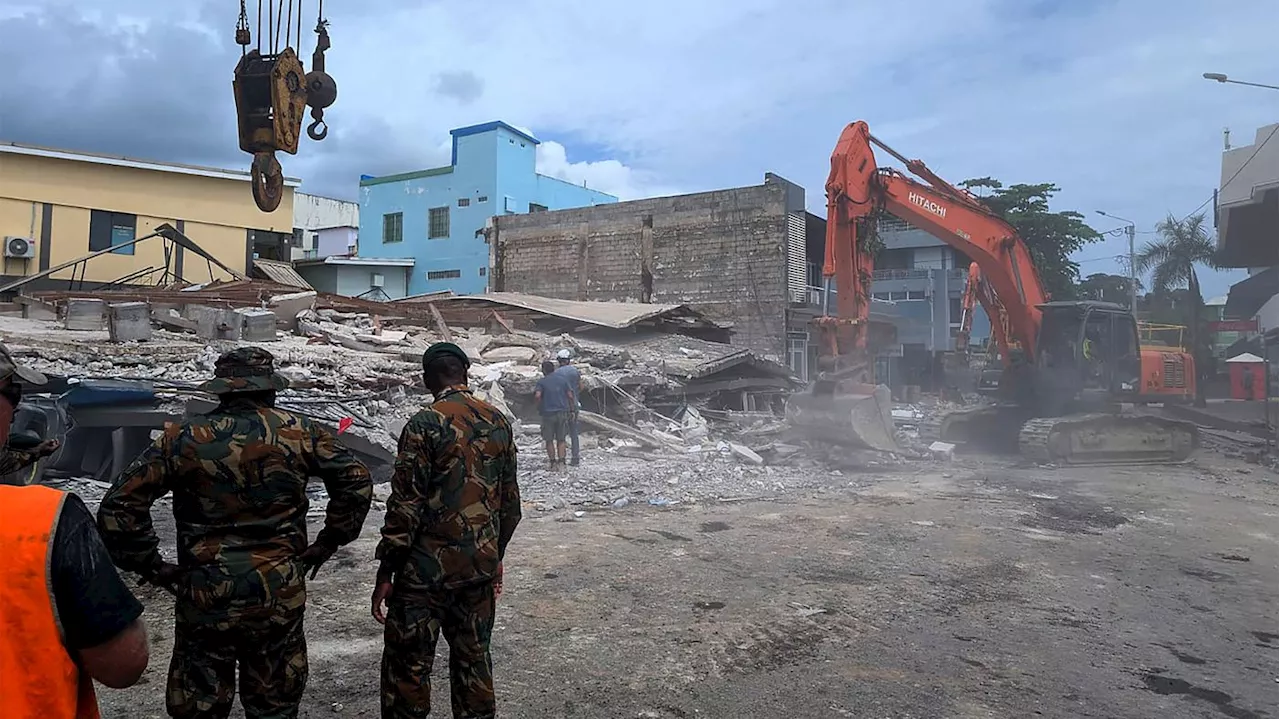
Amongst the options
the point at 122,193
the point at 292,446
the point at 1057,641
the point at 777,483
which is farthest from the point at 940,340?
the point at 292,446

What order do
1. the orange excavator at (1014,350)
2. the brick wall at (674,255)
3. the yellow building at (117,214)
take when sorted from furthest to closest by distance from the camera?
the brick wall at (674,255)
the yellow building at (117,214)
the orange excavator at (1014,350)

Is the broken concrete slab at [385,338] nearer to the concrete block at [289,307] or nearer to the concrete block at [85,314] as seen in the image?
the concrete block at [289,307]

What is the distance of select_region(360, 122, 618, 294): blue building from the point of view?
30.5 meters

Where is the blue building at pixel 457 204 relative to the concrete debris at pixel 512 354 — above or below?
above

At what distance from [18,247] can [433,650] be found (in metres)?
21.3

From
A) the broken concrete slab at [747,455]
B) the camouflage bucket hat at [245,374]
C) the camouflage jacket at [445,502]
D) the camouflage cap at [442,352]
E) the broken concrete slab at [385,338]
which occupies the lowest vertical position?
the broken concrete slab at [747,455]

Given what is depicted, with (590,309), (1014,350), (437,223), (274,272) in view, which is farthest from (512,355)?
(437,223)

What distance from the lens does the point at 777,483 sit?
10055 millimetres

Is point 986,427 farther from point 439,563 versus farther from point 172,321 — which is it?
point 172,321

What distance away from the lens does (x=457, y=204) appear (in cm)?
3138

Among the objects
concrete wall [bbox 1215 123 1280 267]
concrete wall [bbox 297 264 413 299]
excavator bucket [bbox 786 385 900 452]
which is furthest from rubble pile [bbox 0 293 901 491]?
concrete wall [bbox 1215 123 1280 267]

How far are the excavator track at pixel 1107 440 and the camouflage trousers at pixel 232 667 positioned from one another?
39.3ft

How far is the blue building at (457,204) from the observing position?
30484mm

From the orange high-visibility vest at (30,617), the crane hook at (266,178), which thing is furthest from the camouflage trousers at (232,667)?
the crane hook at (266,178)
